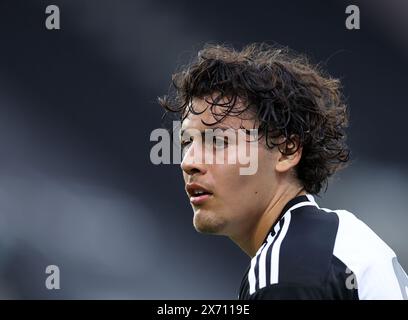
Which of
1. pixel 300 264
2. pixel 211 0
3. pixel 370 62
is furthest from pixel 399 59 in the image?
pixel 300 264

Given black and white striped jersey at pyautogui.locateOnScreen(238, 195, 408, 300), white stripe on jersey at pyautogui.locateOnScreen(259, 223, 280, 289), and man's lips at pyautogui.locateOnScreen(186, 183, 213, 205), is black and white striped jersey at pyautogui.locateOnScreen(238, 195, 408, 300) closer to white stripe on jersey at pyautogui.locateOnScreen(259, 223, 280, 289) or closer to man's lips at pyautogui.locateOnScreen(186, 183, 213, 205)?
white stripe on jersey at pyautogui.locateOnScreen(259, 223, 280, 289)

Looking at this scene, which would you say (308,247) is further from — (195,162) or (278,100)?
(278,100)

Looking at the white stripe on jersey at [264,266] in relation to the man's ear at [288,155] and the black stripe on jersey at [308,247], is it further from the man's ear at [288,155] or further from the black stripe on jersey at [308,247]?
the man's ear at [288,155]

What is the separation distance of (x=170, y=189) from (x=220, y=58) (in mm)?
3346

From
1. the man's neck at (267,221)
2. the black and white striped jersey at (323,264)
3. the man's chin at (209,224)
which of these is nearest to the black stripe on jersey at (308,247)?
the black and white striped jersey at (323,264)

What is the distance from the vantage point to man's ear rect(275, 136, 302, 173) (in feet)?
7.84

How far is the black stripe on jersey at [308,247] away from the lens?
1.81 metres

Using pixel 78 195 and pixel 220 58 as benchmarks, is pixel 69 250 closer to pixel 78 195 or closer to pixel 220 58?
pixel 78 195

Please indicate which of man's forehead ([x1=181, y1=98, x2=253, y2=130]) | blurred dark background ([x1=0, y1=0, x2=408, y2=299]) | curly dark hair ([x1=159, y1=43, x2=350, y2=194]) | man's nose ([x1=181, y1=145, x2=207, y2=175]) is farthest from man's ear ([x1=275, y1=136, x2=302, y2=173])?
blurred dark background ([x1=0, y1=0, x2=408, y2=299])

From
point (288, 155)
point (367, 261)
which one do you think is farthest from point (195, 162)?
point (367, 261)

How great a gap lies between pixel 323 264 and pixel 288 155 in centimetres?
64

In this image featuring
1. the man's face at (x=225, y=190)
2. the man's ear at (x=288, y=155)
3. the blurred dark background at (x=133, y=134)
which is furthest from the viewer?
the blurred dark background at (x=133, y=134)

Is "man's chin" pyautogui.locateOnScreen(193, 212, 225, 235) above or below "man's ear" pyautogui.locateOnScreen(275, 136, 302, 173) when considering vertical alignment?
below

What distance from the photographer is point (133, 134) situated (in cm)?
592
